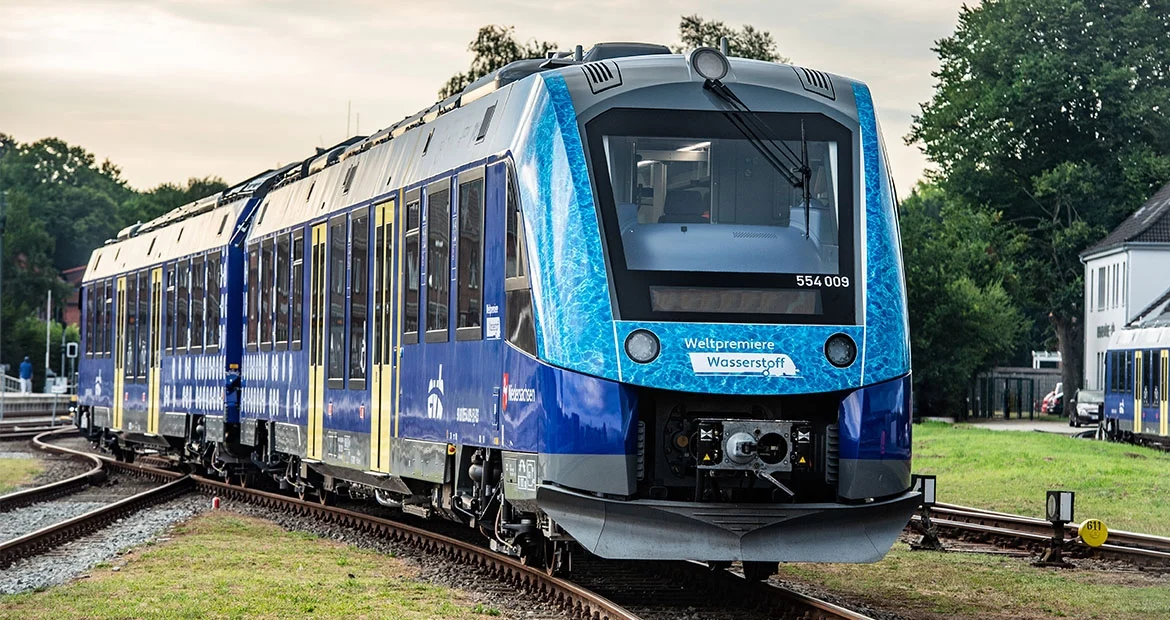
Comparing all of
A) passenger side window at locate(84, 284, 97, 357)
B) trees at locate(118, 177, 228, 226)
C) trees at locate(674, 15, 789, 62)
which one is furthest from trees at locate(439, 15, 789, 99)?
trees at locate(118, 177, 228, 226)

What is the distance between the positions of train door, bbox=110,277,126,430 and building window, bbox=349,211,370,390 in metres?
14.1

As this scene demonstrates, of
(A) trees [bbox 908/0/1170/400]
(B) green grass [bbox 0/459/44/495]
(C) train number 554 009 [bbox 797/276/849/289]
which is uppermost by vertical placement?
(A) trees [bbox 908/0/1170/400]

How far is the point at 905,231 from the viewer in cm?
6012

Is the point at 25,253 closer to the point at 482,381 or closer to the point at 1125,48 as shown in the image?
the point at 1125,48

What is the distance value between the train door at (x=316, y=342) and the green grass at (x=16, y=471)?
976 cm

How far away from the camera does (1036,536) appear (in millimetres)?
18453

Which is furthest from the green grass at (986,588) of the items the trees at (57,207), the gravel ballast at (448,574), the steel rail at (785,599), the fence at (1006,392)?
the trees at (57,207)

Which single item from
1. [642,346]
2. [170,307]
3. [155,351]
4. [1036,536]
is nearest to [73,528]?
[170,307]

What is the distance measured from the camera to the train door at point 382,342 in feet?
51.6

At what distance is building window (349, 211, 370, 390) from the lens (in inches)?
653

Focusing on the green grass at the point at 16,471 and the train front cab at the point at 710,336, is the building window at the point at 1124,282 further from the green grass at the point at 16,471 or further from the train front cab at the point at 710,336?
the train front cab at the point at 710,336

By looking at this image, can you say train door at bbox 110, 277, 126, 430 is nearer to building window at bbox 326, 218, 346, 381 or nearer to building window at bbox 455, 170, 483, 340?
building window at bbox 326, 218, 346, 381

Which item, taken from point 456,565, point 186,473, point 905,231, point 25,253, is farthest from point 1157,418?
point 25,253

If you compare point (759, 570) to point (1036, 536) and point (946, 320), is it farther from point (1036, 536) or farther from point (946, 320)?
point (946, 320)
